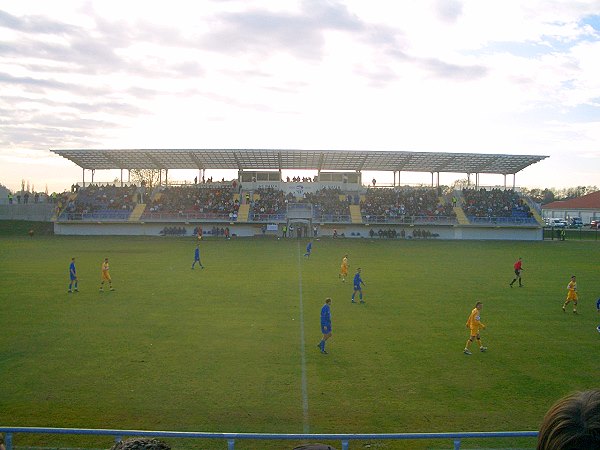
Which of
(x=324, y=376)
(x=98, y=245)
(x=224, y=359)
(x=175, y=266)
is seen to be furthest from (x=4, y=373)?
(x=98, y=245)

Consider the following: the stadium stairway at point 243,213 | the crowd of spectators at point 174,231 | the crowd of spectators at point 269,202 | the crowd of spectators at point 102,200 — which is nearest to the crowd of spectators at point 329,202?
the crowd of spectators at point 269,202

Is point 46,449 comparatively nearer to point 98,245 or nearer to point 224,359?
point 224,359

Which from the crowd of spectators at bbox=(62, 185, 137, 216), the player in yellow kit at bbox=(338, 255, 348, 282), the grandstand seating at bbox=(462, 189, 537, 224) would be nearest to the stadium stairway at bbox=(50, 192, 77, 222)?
the crowd of spectators at bbox=(62, 185, 137, 216)

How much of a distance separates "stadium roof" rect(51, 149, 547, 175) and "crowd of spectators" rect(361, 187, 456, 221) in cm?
323

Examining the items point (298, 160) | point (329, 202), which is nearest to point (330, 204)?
point (329, 202)

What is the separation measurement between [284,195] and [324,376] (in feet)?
187

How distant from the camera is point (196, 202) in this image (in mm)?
67438

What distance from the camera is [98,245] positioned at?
165ft

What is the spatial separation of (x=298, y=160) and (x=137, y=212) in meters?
20.9

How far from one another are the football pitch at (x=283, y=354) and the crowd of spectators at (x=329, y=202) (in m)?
33.4

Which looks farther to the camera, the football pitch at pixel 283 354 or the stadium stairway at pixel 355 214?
the stadium stairway at pixel 355 214

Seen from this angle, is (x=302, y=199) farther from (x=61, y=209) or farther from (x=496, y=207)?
(x=61, y=209)

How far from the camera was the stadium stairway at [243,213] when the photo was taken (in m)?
63.9

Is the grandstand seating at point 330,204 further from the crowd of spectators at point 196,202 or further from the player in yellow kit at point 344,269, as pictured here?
the player in yellow kit at point 344,269
